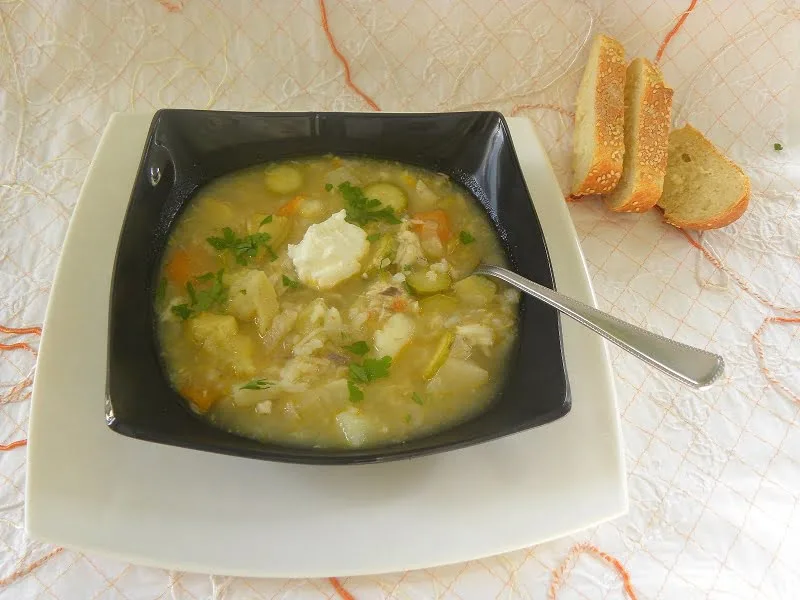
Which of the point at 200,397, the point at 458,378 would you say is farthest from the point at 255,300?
the point at 458,378

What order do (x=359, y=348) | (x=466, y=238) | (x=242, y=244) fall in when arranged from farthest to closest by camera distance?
(x=466, y=238) → (x=242, y=244) → (x=359, y=348)

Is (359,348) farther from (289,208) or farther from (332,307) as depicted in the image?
(289,208)

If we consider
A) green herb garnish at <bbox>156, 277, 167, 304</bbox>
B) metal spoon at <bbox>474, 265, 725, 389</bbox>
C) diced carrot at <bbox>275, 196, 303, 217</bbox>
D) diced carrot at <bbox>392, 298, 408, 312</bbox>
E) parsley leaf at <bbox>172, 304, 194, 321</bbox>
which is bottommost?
green herb garnish at <bbox>156, 277, 167, 304</bbox>

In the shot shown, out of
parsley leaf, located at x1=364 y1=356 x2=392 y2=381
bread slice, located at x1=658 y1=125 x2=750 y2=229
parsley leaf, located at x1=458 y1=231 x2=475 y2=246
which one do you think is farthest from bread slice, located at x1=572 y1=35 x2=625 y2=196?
parsley leaf, located at x1=364 y1=356 x2=392 y2=381

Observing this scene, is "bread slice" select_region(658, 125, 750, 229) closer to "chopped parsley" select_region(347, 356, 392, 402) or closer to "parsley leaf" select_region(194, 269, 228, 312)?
"chopped parsley" select_region(347, 356, 392, 402)

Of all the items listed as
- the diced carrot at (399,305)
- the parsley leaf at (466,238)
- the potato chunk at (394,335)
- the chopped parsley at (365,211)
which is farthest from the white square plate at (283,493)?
the chopped parsley at (365,211)

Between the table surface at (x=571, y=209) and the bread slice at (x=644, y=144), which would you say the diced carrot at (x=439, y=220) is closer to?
the table surface at (x=571, y=209)

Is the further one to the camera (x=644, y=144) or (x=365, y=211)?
(x=644, y=144)
